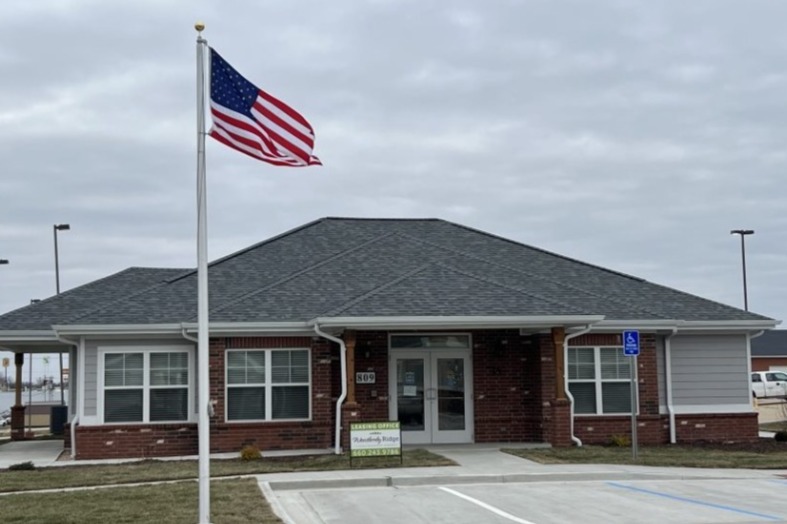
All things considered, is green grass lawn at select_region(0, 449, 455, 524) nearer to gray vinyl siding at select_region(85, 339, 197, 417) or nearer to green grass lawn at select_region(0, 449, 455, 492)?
green grass lawn at select_region(0, 449, 455, 492)

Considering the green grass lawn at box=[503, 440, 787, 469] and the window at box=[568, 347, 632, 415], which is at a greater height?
the window at box=[568, 347, 632, 415]

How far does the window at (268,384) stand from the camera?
71.5 feet

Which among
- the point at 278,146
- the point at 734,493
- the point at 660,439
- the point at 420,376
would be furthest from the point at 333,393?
the point at 278,146

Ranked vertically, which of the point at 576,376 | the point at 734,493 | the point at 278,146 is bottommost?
the point at 734,493

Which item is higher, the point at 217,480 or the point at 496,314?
the point at 496,314

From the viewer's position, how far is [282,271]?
2512 cm

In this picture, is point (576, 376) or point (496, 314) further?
point (576, 376)

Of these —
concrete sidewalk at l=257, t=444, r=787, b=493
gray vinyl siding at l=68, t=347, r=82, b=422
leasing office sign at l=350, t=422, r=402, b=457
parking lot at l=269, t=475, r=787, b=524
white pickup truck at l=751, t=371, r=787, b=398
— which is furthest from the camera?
white pickup truck at l=751, t=371, r=787, b=398

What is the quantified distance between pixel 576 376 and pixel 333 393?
5.73 m

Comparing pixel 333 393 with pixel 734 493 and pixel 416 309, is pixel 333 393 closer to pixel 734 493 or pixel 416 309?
pixel 416 309

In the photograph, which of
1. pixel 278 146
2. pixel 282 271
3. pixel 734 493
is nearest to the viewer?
pixel 278 146

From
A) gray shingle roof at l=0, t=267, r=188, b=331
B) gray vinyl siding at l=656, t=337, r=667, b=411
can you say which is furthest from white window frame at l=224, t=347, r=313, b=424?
gray vinyl siding at l=656, t=337, r=667, b=411

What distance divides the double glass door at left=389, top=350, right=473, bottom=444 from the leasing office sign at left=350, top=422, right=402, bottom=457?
4175 millimetres

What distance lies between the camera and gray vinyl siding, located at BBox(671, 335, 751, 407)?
24.0 m
